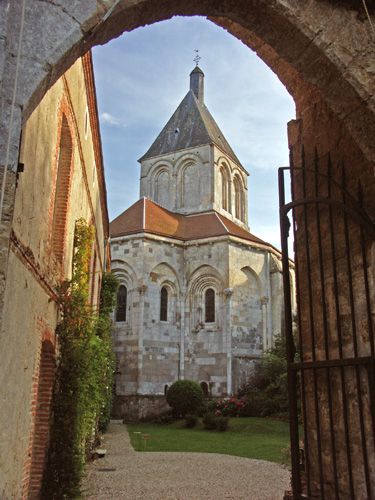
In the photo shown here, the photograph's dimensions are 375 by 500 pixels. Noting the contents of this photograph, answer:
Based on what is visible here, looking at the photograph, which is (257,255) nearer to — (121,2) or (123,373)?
(123,373)

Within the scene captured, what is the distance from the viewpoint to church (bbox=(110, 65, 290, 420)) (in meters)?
24.7

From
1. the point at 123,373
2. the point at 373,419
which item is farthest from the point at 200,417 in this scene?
the point at 373,419

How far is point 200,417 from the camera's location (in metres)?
21.5

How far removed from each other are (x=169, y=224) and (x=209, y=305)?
19.0 ft

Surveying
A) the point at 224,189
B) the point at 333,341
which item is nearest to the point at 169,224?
the point at 224,189

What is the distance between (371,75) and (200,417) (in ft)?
65.4

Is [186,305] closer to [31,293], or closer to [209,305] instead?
[209,305]

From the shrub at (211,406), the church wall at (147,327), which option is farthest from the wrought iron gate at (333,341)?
the church wall at (147,327)

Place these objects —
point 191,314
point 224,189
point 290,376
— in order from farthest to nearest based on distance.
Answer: point 224,189 → point 191,314 → point 290,376

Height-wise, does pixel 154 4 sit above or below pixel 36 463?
above

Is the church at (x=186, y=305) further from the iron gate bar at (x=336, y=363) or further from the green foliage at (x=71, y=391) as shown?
the iron gate bar at (x=336, y=363)

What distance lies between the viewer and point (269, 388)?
22156mm

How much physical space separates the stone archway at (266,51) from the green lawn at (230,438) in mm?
9058

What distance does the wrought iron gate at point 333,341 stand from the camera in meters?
3.46
